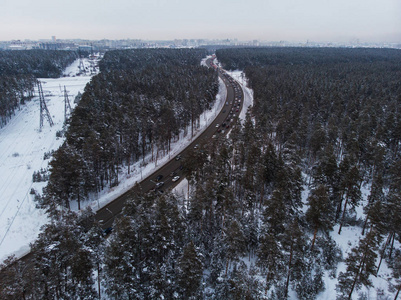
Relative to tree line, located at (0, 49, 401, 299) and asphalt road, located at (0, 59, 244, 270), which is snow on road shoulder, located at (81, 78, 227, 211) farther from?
tree line, located at (0, 49, 401, 299)

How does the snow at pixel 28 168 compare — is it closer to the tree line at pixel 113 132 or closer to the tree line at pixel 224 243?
the tree line at pixel 113 132

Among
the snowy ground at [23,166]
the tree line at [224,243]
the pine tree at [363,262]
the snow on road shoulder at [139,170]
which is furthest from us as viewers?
the snow on road shoulder at [139,170]

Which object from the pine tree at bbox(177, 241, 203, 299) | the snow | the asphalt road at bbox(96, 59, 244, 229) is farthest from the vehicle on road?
the pine tree at bbox(177, 241, 203, 299)

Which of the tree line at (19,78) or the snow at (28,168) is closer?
the snow at (28,168)

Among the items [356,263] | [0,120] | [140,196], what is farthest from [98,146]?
[0,120]

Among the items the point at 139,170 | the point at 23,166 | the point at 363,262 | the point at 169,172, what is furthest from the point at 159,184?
the point at 23,166

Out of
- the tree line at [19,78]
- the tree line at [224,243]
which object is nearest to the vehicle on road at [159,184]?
the tree line at [224,243]

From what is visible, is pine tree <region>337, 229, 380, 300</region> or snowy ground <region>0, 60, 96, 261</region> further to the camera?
snowy ground <region>0, 60, 96, 261</region>

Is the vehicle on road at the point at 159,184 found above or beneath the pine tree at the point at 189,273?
beneath

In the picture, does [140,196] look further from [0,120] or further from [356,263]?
[0,120]
